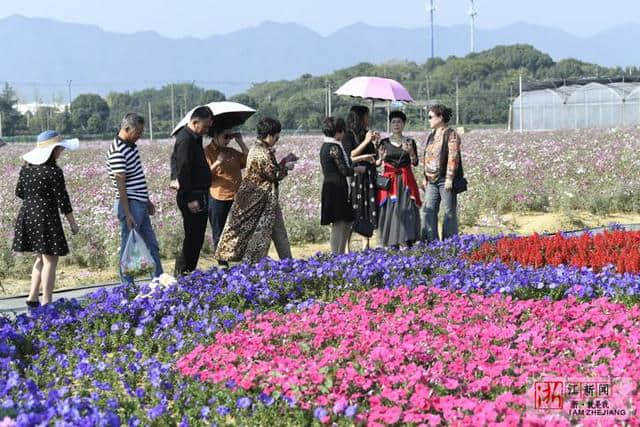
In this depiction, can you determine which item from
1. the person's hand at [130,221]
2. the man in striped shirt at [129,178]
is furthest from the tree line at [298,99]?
the person's hand at [130,221]

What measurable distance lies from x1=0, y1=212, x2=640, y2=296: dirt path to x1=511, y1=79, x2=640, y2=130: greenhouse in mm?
29948

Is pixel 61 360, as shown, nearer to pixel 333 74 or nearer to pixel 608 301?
pixel 608 301

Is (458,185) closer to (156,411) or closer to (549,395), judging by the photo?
(549,395)

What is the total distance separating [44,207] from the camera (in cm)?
694

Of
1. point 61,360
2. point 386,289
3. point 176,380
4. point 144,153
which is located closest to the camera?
point 176,380

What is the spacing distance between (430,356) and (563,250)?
3628 mm

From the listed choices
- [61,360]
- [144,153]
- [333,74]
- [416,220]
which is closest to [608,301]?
[416,220]

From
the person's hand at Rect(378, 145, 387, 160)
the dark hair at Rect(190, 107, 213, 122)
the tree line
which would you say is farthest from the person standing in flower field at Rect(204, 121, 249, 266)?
the tree line

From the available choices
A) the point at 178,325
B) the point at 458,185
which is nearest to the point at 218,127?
the point at 458,185

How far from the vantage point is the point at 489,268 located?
286 inches

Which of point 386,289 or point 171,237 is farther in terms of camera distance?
point 171,237

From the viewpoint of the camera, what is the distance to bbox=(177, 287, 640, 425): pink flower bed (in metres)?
4.08

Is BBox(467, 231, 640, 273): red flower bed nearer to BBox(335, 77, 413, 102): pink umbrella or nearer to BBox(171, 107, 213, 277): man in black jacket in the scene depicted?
BBox(335, 77, 413, 102): pink umbrella

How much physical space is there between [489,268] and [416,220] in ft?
6.43
